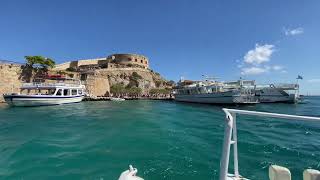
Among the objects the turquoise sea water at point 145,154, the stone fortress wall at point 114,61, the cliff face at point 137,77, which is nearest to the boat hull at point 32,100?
the turquoise sea water at point 145,154

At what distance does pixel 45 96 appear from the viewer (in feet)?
120

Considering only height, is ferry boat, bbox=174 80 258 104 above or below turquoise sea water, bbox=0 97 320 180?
above

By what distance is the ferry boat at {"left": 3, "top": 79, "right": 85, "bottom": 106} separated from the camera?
3419 cm

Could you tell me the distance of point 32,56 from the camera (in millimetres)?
50750

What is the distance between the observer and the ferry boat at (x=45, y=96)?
3419 centimetres

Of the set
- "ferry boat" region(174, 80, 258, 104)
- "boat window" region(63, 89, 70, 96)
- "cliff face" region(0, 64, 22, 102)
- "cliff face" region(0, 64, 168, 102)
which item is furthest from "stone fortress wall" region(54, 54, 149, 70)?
"ferry boat" region(174, 80, 258, 104)

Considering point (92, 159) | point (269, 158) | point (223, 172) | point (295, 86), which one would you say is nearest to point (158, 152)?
point (92, 159)

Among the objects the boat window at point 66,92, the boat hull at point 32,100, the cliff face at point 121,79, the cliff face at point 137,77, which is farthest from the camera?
the cliff face at point 137,77

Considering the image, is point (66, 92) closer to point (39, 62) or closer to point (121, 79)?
point (39, 62)

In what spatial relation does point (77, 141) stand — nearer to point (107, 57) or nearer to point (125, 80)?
point (125, 80)

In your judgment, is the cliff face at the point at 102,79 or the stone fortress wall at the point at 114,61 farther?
the stone fortress wall at the point at 114,61

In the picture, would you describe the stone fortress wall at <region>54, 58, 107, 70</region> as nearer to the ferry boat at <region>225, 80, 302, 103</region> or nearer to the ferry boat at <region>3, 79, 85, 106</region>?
the ferry boat at <region>3, 79, 85, 106</region>

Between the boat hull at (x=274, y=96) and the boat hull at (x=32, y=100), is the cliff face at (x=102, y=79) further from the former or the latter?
the boat hull at (x=274, y=96)

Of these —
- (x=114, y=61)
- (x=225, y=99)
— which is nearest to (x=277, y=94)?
(x=225, y=99)
